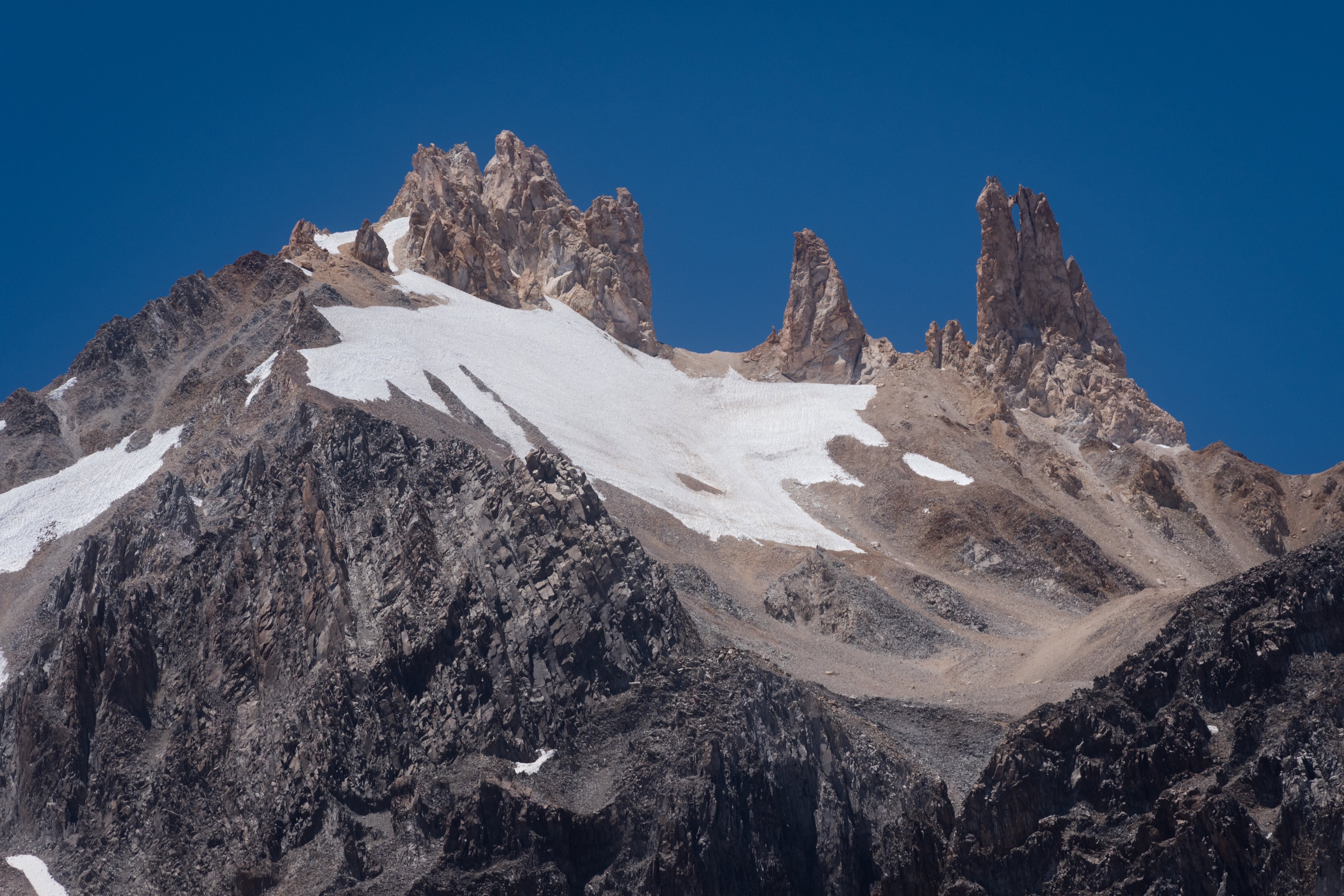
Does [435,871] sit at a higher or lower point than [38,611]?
lower

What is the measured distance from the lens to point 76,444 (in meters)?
85.9

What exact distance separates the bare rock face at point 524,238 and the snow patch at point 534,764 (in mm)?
73355

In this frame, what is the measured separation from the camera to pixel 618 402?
4092 inches

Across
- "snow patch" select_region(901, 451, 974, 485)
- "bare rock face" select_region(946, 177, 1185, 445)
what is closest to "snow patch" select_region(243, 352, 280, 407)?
"snow patch" select_region(901, 451, 974, 485)

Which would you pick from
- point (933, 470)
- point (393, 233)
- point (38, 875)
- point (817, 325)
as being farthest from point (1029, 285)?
point (38, 875)

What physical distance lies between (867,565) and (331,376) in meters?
32.3

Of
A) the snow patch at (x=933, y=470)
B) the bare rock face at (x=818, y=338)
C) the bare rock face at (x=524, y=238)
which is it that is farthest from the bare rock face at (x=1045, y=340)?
the bare rock face at (x=524, y=238)

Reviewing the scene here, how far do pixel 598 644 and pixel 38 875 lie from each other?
22594 mm

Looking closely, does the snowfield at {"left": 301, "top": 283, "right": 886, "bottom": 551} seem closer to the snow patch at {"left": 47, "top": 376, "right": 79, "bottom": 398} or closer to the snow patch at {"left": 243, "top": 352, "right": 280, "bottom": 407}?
the snow patch at {"left": 243, "top": 352, "right": 280, "bottom": 407}

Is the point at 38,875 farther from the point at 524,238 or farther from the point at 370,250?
the point at 524,238

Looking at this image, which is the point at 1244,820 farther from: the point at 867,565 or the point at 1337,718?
the point at 867,565

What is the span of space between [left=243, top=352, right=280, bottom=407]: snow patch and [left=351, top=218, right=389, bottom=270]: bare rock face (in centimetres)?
3345

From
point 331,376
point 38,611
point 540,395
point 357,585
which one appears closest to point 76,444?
point 331,376

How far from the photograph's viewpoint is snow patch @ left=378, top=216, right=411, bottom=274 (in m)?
125
